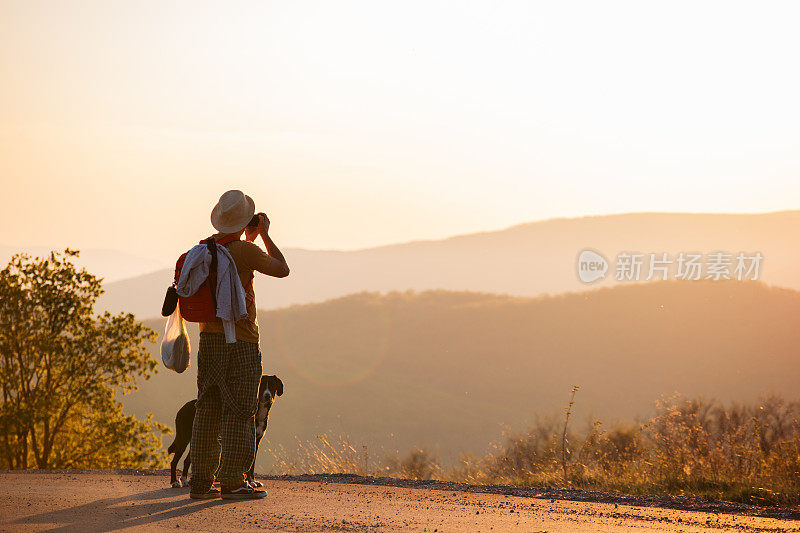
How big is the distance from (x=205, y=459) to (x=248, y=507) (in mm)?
734

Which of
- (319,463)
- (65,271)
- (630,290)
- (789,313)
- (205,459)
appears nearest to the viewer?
(205,459)

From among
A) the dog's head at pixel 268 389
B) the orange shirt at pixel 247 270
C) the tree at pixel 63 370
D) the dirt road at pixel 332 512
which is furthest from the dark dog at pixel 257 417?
the tree at pixel 63 370

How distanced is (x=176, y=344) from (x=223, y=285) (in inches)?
33.3

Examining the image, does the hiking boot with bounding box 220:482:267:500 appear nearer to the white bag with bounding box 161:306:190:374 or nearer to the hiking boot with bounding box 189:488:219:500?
the hiking boot with bounding box 189:488:219:500

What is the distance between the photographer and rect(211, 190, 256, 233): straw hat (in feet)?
24.8

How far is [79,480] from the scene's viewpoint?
897 cm

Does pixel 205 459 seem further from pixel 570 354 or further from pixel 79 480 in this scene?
pixel 570 354

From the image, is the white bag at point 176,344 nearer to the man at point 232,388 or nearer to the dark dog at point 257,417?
the man at point 232,388

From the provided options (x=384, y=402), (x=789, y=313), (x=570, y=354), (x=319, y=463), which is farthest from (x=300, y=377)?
(x=319, y=463)

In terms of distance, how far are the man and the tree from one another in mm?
10845

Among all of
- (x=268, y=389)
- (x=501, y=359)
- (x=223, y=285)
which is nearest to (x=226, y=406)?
(x=268, y=389)

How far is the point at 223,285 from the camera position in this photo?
23.5 ft

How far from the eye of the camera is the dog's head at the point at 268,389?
816cm

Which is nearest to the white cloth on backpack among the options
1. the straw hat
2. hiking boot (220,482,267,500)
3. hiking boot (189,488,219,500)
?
the straw hat
